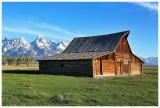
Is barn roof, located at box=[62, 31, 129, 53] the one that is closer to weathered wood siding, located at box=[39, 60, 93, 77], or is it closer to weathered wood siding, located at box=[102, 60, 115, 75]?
weathered wood siding, located at box=[102, 60, 115, 75]

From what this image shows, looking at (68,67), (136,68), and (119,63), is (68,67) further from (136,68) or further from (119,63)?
(136,68)

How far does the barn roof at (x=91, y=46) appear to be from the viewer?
1244 inches

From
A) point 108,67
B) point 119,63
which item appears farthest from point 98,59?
point 119,63

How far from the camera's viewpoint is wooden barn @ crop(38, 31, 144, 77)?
28.3 meters

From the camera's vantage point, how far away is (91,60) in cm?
2730

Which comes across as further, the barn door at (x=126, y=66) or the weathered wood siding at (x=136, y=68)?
the weathered wood siding at (x=136, y=68)

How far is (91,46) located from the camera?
1395 inches

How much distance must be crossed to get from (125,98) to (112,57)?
19.9m

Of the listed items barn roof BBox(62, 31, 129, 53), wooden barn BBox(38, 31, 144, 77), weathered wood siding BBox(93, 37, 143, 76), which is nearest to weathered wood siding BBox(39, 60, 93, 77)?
wooden barn BBox(38, 31, 144, 77)

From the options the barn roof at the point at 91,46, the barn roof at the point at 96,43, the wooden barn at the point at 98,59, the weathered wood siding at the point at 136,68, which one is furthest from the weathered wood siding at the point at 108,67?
the weathered wood siding at the point at 136,68

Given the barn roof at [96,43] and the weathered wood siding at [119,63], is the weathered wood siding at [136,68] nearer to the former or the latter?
the weathered wood siding at [119,63]

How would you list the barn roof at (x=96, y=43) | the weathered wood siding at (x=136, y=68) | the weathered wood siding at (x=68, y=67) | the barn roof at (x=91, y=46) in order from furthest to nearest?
the weathered wood siding at (x=136, y=68) → the barn roof at (x=96, y=43) → the barn roof at (x=91, y=46) → the weathered wood siding at (x=68, y=67)

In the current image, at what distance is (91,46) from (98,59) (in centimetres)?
757

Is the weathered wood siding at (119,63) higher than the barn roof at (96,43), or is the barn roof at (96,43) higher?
the barn roof at (96,43)
